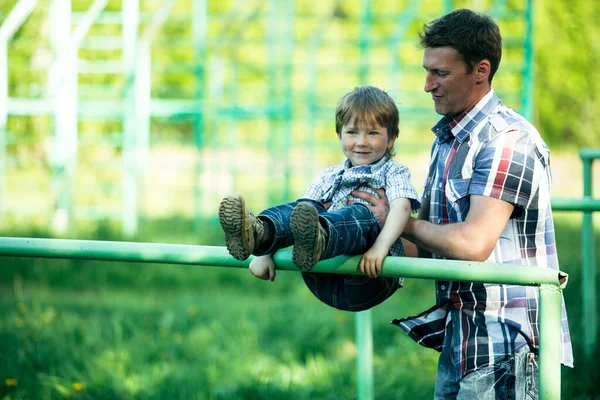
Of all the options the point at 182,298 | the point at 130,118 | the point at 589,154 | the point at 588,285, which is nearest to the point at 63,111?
the point at 130,118

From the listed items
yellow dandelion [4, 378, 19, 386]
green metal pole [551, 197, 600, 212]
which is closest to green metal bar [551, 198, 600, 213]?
green metal pole [551, 197, 600, 212]

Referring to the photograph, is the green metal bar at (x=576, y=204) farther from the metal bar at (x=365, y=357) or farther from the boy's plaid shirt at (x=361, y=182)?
the boy's plaid shirt at (x=361, y=182)

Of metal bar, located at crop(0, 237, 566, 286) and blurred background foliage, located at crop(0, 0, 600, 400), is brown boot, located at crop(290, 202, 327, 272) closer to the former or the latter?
metal bar, located at crop(0, 237, 566, 286)

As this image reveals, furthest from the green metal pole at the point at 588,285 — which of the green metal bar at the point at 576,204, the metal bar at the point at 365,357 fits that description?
the metal bar at the point at 365,357

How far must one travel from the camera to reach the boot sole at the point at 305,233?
209cm

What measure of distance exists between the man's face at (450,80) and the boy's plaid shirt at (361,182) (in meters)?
0.24

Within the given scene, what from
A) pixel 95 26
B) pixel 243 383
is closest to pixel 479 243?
pixel 243 383

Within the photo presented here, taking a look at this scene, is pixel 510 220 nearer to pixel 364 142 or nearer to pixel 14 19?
pixel 364 142

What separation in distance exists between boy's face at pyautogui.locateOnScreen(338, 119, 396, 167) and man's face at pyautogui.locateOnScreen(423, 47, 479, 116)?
0.23 meters

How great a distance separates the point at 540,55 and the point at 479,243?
14850 millimetres

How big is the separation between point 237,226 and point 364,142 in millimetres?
570

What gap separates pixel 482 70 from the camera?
7.79ft

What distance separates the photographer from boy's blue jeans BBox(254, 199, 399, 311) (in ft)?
7.24

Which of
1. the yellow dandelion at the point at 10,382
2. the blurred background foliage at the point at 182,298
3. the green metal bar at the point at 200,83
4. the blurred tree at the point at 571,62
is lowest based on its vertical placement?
the yellow dandelion at the point at 10,382
